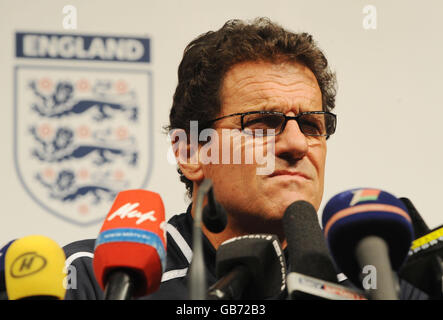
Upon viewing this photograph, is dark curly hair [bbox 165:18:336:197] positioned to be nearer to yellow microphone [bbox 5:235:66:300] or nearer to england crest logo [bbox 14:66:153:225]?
england crest logo [bbox 14:66:153:225]

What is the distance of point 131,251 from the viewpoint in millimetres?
787

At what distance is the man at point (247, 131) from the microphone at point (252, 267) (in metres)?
0.46

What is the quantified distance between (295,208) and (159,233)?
9.9 inches

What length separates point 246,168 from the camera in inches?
56.4

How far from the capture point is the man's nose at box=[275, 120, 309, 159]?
1365mm

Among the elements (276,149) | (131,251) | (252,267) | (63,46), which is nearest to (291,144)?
(276,149)

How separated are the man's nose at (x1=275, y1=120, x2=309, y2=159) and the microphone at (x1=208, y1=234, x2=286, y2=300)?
486 mm

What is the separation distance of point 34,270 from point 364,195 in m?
0.49

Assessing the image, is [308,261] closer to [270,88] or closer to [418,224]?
[418,224]

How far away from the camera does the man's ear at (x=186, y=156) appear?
1.63 metres
